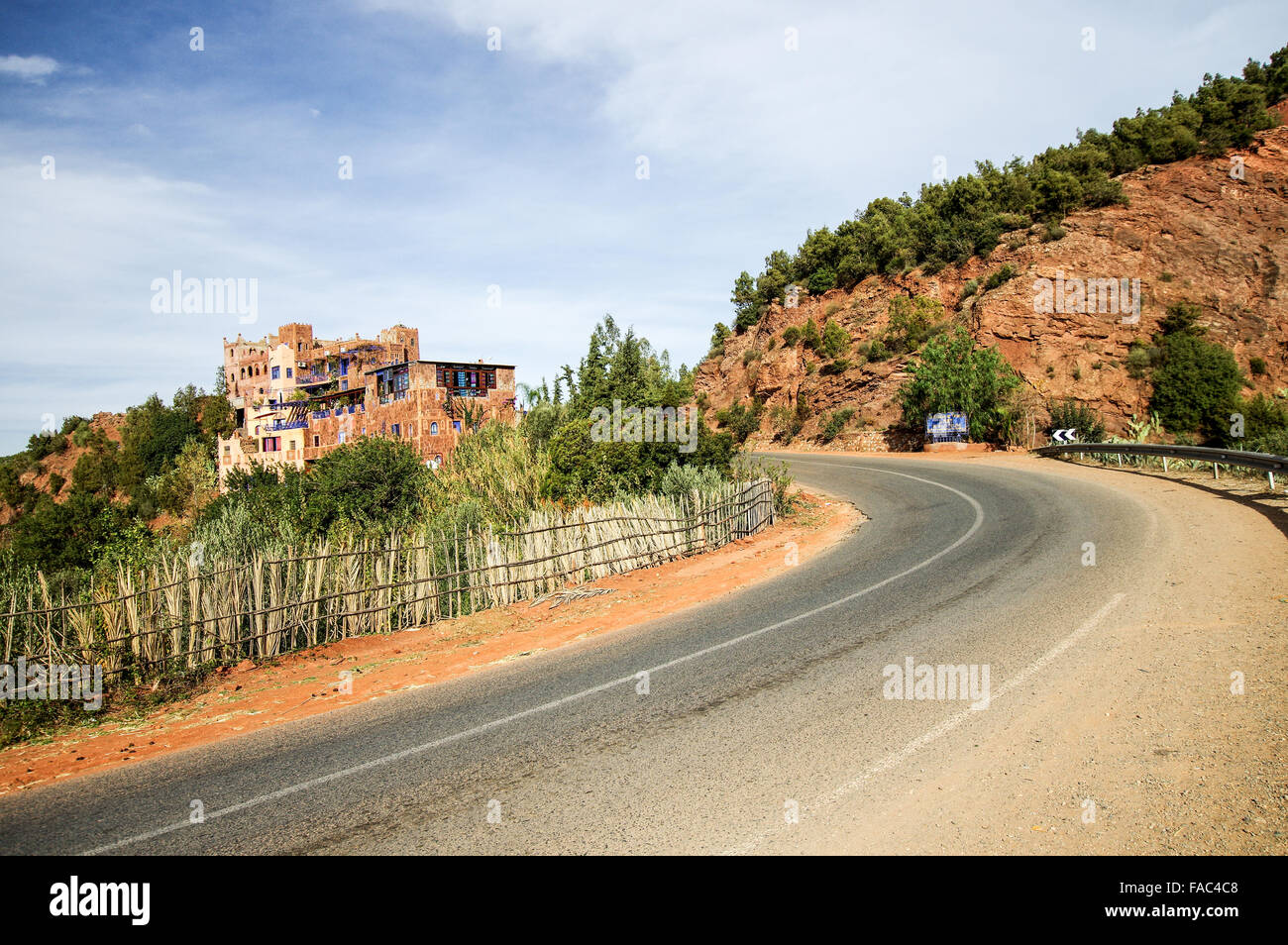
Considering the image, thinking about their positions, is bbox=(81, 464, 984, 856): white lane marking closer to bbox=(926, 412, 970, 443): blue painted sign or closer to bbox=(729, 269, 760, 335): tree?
bbox=(926, 412, 970, 443): blue painted sign

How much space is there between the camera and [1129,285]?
117 ft

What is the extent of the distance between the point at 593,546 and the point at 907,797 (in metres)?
9.16

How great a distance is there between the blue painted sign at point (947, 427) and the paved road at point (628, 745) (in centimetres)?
2376

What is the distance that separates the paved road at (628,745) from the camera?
436 cm

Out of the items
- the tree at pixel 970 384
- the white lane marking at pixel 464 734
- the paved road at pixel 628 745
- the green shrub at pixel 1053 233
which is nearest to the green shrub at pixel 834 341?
the tree at pixel 970 384

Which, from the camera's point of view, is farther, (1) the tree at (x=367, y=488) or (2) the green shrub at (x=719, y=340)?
A: (2) the green shrub at (x=719, y=340)

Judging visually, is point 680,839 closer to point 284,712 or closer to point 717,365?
point 284,712

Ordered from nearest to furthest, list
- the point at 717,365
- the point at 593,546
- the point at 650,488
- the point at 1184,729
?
the point at 1184,729 < the point at 593,546 < the point at 650,488 < the point at 717,365

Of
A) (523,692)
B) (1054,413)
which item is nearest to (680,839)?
(523,692)

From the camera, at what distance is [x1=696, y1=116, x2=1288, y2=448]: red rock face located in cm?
3284

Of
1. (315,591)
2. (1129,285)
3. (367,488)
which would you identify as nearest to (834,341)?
(1129,285)

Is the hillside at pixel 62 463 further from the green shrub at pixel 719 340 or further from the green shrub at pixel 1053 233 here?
the green shrub at pixel 1053 233

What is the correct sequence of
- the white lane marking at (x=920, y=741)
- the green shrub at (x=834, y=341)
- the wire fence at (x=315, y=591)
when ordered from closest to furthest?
the white lane marking at (x=920, y=741) → the wire fence at (x=315, y=591) → the green shrub at (x=834, y=341)

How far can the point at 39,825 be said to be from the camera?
16.5 feet
